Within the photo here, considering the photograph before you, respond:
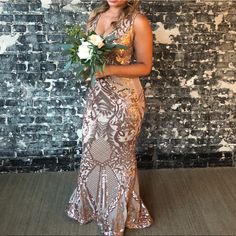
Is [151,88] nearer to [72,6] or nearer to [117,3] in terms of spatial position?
[72,6]

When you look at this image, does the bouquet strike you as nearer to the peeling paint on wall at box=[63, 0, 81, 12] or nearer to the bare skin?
the bare skin

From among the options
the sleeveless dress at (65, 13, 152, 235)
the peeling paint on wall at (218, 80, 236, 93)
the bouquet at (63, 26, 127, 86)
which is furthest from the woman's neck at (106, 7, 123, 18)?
the peeling paint on wall at (218, 80, 236, 93)

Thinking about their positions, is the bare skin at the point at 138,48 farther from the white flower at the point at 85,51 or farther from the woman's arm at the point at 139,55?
the white flower at the point at 85,51

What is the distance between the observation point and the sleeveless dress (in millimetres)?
2408

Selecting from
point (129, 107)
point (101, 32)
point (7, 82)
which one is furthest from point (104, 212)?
point (7, 82)

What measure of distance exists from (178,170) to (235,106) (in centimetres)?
81

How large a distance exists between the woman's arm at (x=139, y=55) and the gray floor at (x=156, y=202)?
113 cm

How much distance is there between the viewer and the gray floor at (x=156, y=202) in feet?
8.73

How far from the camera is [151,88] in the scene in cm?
341

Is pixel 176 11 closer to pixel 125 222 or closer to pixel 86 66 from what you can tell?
pixel 86 66

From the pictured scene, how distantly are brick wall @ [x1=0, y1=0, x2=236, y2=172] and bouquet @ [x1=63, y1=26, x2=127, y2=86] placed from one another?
101 cm

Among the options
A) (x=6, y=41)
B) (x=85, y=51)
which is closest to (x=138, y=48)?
(x=85, y=51)

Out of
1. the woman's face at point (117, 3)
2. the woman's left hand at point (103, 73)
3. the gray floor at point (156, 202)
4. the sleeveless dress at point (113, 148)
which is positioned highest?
the woman's face at point (117, 3)

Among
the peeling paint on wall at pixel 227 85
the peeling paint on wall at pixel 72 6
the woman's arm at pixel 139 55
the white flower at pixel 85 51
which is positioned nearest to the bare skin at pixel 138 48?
the woman's arm at pixel 139 55
